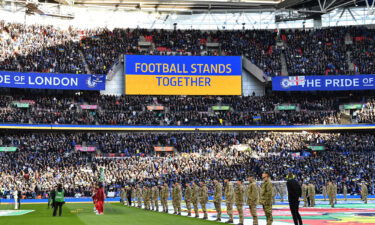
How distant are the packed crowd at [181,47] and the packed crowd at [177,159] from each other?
9.74 metres

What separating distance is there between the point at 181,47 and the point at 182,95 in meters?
7.78

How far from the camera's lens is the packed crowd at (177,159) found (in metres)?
55.0

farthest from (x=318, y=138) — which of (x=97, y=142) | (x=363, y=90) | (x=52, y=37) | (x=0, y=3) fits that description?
(x=0, y=3)

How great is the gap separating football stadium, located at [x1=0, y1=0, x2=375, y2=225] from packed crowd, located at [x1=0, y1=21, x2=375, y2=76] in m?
0.16

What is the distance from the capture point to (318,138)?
65.4 metres

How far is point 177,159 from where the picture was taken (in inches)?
2363

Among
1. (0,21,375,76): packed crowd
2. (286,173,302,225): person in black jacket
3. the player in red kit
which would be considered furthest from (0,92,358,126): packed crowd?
(286,173,302,225): person in black jacket

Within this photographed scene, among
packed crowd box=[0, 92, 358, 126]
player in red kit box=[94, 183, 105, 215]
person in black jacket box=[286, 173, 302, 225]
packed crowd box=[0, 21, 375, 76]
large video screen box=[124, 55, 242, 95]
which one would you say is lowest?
player in red kit box=[94, 183, 105, 215]

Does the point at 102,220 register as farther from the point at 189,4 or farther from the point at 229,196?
the point at 189,4

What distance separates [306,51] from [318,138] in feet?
52.9

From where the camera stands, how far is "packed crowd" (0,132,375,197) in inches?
2165

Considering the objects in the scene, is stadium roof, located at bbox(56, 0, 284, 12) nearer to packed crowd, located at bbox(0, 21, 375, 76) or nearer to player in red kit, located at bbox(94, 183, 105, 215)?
packed crowd, located at bbox(0, 21, 375, 76)

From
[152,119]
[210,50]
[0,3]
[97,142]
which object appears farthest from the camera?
[210,50]

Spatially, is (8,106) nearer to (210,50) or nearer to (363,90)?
(210,50)
